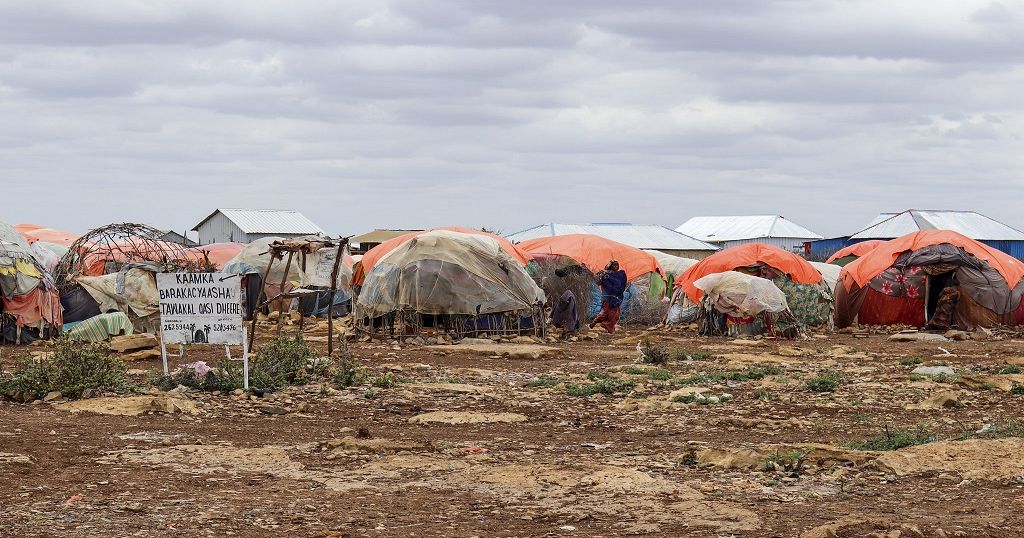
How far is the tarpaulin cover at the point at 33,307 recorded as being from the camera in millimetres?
23250

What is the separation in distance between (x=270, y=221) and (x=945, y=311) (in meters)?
45.3

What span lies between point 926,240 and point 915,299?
57.9 inches

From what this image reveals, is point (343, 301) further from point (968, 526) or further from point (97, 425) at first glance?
point (968, 526)

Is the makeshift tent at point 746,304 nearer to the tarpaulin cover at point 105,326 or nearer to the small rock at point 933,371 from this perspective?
the small rock at point 933,371

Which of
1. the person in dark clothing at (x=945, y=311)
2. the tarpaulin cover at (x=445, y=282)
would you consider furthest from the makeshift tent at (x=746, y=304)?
the person in dark clothing at (x=945, y=311)

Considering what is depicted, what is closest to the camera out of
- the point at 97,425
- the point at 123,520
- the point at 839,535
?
the point at 839,535

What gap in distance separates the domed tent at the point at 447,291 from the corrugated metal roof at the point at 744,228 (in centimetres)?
5189

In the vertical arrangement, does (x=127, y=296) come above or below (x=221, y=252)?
below

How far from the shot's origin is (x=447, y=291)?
24.6m

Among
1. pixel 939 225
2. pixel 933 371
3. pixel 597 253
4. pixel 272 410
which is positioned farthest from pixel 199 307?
pixel 939 225

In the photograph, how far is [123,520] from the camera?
7.46 metres

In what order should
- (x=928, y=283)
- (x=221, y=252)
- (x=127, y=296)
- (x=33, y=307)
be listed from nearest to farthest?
(x=33, y=307) < (x=127, y=296) < (x=928, y=283) < (x=221, y=252)

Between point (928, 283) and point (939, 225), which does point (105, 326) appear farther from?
point (939, 225)

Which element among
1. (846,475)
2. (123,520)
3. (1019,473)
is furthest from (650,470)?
(123,520)
